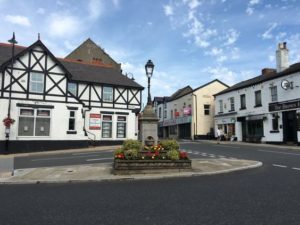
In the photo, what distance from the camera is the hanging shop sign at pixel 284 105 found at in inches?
997

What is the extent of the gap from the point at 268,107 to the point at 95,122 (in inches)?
718

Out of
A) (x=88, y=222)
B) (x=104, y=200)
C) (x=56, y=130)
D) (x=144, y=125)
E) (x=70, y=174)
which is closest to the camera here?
(x=88, y=222)

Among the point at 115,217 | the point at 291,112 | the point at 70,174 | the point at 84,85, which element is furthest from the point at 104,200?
the point at 291,112

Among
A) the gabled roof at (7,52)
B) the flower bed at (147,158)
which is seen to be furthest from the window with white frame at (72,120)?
the flower bed at (147,158)

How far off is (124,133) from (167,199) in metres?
23.0

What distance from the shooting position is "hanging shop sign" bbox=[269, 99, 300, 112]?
2533 centimetres

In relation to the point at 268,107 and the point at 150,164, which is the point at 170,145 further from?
the point at 268,107

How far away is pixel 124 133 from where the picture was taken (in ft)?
96.2

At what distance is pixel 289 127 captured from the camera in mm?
26766

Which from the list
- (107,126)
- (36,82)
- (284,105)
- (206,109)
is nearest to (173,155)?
(36,82)

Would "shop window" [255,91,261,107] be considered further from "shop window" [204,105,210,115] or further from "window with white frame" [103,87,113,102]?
"window with white frame" [103,87,113,102]

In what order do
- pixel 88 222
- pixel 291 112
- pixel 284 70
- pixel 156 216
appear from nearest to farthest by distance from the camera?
1. pixel 88 222
2. pixel 156 216
3. pixel 291 112
4. pixel 284 70

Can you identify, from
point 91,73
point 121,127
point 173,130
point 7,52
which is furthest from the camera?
point 173,130

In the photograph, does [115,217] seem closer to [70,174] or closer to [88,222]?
[88,222]
